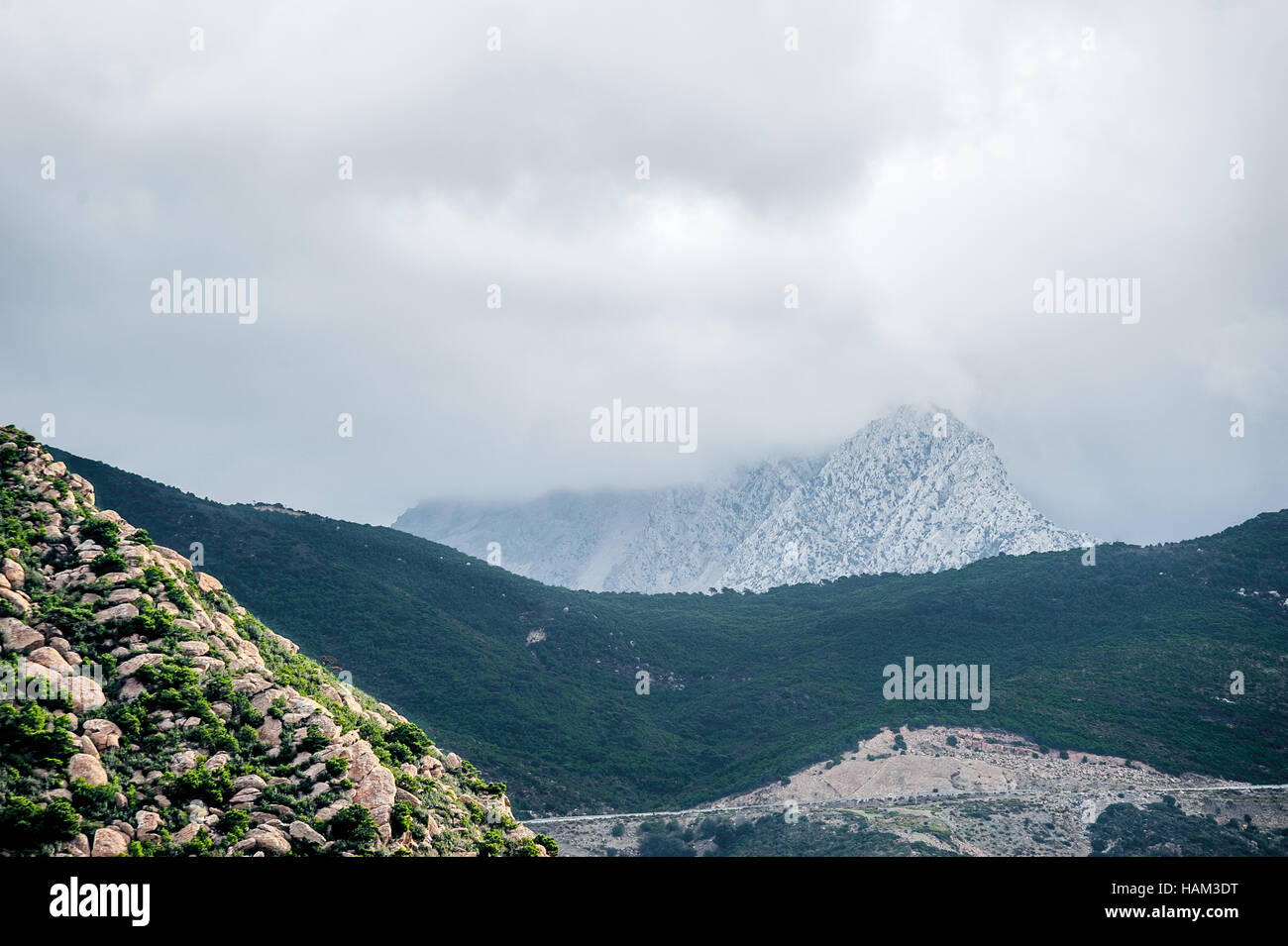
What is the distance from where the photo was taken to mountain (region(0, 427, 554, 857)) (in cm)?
2372

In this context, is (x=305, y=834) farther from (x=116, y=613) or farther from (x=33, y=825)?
(x=116, y=613)

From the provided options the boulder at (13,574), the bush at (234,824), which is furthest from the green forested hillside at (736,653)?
the bush at (234,824)

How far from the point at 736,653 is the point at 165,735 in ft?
407

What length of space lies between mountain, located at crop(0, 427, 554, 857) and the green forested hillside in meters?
63.8

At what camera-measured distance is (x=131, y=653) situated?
29.4 m

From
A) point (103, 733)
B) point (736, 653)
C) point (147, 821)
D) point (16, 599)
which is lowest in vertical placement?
point (736, 653)

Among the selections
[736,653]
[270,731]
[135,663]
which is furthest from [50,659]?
[736,653]

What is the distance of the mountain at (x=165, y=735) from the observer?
23.7m

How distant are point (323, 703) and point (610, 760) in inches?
3058

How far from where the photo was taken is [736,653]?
145500 millimetres

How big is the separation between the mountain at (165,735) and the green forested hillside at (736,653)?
63838mm

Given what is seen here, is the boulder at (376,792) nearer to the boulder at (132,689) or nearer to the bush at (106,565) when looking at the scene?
the boulder at (132,689)

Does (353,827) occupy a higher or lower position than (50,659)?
lower
